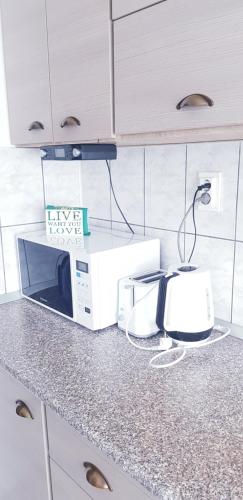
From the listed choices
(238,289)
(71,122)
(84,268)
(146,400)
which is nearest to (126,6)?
(71,122)

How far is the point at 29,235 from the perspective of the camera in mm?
1523

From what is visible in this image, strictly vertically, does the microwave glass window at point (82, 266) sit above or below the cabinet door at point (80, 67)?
below

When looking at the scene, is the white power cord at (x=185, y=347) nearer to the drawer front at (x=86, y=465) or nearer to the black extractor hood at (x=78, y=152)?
the drawer front at (x=86, y=465)

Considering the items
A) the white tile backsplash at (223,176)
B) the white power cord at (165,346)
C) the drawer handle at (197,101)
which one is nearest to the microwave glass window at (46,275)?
the white power cord at (165,346)

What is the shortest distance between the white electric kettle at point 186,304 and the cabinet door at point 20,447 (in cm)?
41

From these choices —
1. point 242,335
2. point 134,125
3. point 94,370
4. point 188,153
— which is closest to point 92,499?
point 94,370

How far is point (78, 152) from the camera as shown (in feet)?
3.96

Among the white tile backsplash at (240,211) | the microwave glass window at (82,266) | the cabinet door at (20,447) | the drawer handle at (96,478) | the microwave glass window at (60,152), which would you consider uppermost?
the microwave glass window at (60,152)

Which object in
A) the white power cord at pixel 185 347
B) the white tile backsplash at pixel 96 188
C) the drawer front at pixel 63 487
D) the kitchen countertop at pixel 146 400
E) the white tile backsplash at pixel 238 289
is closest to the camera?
the kitchen countertop at pixel 146 400

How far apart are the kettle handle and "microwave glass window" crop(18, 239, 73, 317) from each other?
0.32 m

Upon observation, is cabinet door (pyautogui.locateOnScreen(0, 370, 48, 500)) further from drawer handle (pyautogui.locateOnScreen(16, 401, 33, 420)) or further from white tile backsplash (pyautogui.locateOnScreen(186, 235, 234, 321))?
white tile backsplash (pyautogui.locateOnScreen(186, 235, 234, 321))

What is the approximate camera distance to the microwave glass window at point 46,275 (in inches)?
51.5

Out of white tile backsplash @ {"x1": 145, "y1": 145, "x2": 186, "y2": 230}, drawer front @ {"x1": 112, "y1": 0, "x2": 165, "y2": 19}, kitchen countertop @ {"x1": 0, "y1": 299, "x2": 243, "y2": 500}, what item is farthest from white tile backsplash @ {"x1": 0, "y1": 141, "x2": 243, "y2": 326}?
drawer front @ {"x1": 112, "y1": 0, "x2": 165, "y2": 19}

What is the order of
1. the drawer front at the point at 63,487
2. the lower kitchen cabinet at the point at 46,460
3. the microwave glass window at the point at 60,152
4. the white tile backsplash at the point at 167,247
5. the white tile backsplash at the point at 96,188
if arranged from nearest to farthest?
the lower kitchen cabinet at the point at 46,460
the drawer front at the point at 63,487
the microwave glass window at the point at 60,152
the white tile backsplash at the point at 167,247
the white tile backsplash at the point at 96,188
